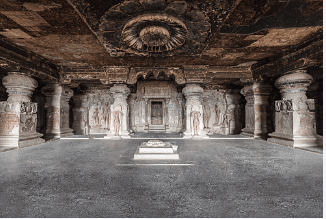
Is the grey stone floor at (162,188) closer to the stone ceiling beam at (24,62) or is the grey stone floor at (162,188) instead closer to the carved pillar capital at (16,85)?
the carved pillar capital at (16,85)

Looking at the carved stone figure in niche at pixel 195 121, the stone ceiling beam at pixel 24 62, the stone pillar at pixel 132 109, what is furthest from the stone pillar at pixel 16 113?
the carved stone figure in niche at pixel 195 121

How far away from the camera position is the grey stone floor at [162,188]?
1617mm

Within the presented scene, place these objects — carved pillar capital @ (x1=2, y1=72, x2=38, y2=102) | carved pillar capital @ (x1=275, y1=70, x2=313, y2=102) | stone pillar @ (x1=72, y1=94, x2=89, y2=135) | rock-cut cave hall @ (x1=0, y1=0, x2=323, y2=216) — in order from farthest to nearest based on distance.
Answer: stone pillar @ (x1=72, y1=94, x2=89, y2=135)
carved pillar capital @ (x1=2, y1=72, x2=38, y2=102)
carved pillar capital @ (x1=275, y1=70, x2=313, y2=102)
rock-cut cave hall @ (x1=0, y1=0, x2=323, y2=216)

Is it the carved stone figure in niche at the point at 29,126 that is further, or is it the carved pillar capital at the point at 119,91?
the carved pillar capital at the point at 119,91

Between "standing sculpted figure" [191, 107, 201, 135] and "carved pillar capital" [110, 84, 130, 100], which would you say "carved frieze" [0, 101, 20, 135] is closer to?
"carved pillar capital" [110, 84, 130, 100]

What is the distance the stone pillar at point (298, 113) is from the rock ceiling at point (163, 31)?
55cm

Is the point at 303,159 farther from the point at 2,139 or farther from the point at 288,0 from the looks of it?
the point at 2,139

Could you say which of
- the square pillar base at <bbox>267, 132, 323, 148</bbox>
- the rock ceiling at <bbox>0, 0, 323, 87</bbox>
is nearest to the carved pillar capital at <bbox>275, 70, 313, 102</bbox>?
the rock ceiling at <bbox>0, 0, 323, 87</bbox>

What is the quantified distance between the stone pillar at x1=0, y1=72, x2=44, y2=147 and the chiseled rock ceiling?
1139 millimetres

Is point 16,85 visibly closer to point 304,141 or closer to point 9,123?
point 9,123

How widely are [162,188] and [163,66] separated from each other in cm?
524

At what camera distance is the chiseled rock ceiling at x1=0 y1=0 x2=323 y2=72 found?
2.94m

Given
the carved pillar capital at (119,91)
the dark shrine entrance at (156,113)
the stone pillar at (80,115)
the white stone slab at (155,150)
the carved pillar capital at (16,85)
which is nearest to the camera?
the white stone slab at (155,150)

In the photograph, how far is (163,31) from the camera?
138 inches
